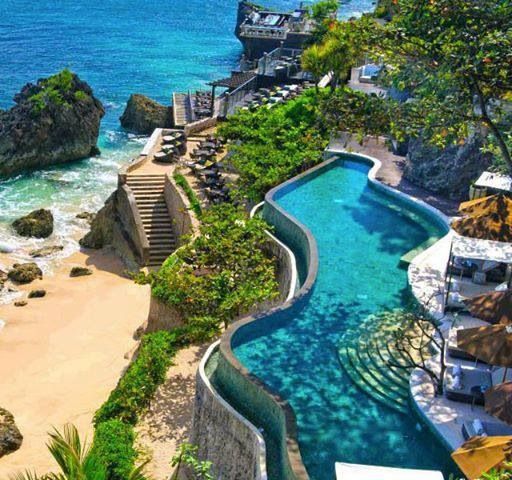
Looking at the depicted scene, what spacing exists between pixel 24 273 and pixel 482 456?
26.1 meters

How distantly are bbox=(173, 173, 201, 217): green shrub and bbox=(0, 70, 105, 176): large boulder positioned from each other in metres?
17.9

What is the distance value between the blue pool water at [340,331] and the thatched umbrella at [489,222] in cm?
252

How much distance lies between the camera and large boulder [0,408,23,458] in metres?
21.2

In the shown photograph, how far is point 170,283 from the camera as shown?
71.7 ft

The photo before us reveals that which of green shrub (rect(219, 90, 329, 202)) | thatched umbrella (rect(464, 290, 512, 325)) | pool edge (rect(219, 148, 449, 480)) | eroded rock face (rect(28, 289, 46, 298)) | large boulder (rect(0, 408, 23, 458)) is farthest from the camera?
eroded rock face (rect(28, 289, 46, 298))

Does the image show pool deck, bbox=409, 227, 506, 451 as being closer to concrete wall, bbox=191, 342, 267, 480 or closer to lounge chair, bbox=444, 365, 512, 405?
lounge chair, bbox=444, 365, 512, 405

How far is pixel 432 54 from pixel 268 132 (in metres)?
14.3

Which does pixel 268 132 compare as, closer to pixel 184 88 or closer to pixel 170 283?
pixel 170 283

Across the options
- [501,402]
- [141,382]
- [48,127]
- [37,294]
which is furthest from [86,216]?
[501,402]

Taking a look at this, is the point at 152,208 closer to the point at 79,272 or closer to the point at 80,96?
the point at 79,272

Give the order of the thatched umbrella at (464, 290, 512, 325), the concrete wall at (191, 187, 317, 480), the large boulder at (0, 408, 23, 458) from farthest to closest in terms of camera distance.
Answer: the large boulder at (0, 408, 23, 458) → the thatched umbrella at (464, 290, 512, 325) → the concrete wall at (191, 187, 317, 480)

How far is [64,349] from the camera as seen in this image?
2738 cm

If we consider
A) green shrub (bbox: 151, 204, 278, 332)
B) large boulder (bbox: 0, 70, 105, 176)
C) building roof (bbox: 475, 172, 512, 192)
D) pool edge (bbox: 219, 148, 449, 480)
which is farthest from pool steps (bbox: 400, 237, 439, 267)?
large boulder (bbox: 0, 70, 105, 176)

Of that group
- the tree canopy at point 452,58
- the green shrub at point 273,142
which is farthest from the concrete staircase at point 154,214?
the tree canopy at point 452,58
